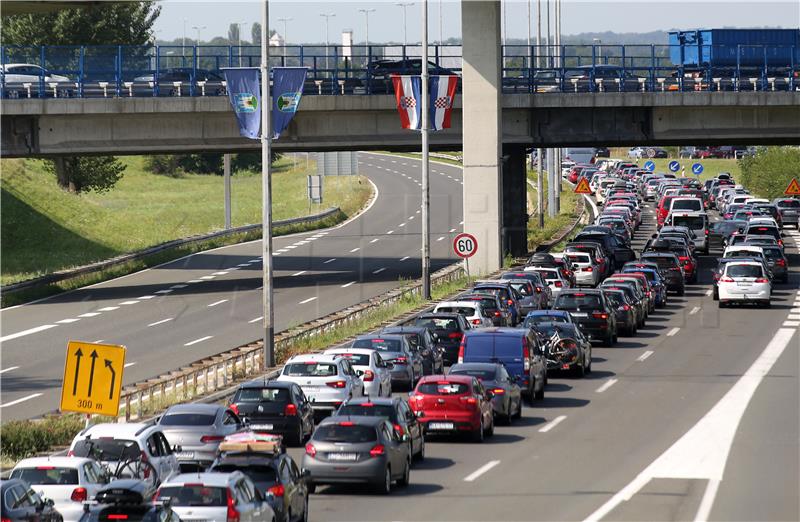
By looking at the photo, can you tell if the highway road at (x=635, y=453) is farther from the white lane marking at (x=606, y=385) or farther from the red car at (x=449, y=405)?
the red car at (x=449, y=405)

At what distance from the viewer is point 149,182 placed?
142750 millimetres

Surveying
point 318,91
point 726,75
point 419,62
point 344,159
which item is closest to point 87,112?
point 318,91

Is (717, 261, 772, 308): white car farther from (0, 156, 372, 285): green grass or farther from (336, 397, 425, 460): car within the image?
(336, 397, 425, 460): car

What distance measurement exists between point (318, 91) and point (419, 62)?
6.77 m

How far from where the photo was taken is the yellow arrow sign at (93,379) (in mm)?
24469

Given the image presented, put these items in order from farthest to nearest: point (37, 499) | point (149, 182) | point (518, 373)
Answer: point (149, 182)
point (518, 373)
point (37, 499)

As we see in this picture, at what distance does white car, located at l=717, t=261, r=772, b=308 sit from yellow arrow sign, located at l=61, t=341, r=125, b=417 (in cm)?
3402

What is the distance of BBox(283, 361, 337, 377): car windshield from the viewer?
31.2m

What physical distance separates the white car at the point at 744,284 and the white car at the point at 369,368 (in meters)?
24.1

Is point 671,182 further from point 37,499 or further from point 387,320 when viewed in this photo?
point 37,499

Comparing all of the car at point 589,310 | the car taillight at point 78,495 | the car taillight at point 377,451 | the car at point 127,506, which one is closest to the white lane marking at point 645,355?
the car at point 589,310

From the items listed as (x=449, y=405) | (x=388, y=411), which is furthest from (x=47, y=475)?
(x=449, y=405)

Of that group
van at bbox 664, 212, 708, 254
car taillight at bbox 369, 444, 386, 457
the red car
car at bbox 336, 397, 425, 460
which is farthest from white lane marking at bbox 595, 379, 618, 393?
van at bbox 664, 212, 708, 254

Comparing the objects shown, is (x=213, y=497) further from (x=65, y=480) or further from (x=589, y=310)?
(x=589, y=310)
